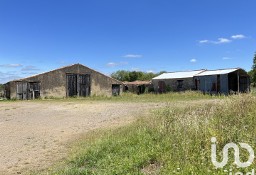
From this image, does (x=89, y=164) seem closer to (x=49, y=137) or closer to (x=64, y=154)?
(x=64, y=154)

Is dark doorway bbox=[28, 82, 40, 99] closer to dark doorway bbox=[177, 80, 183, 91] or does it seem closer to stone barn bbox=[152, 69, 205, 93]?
stone barn bbox=[152, 69, 205, 93]

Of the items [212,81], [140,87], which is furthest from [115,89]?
[212,81]

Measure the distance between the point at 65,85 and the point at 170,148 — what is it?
3415cm

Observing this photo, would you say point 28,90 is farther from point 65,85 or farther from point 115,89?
point 115,89

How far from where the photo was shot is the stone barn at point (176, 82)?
126 ft

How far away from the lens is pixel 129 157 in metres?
6.25

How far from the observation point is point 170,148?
595 centimetres

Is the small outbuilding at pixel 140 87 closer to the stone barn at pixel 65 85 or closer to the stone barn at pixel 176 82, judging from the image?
the stone barn at pixel 176 82

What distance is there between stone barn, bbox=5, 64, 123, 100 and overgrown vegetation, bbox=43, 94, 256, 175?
101 feet

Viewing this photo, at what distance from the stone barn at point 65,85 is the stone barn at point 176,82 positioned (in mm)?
5259

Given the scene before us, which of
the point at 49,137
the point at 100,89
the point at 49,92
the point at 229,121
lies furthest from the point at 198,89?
the point at 229,121

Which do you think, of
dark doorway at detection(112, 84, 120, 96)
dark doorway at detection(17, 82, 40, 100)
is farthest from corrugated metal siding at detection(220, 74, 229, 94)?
dark doorway at detection(17, 82, 40, 100)

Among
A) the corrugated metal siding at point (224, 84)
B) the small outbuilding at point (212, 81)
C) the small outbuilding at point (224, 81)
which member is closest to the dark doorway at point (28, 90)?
the small outbuilding at point (212, 81)

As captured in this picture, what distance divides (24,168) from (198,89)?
105 feet
